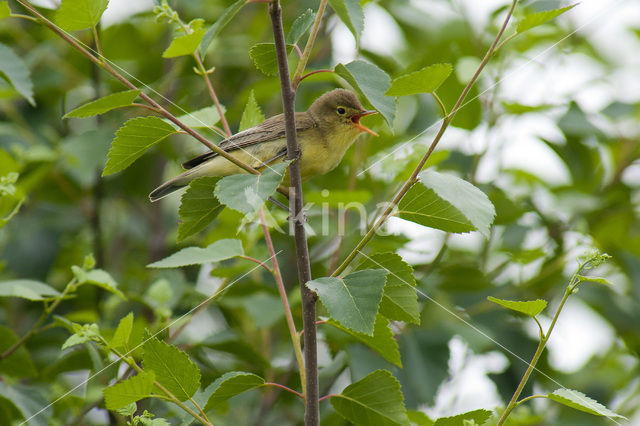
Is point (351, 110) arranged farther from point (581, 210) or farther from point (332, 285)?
point (332, 285)

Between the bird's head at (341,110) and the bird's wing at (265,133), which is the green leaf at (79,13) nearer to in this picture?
the bird's wing at (265,133)

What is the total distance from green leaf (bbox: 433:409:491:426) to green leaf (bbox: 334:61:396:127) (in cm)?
74

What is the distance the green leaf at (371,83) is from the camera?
5.50 ft

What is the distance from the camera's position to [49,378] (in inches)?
118

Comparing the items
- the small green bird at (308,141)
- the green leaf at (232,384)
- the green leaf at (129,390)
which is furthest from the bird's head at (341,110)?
the green leaf at (129,390)

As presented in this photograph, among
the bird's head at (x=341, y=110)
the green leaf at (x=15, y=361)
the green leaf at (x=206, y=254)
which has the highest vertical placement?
the green leaf at (x=206, y=254)

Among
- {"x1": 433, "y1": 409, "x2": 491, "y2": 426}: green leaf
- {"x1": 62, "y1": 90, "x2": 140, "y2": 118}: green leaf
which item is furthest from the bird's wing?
{"x1": 433, "y1": 409, "x2": 491, "y2": 426}: green leaf

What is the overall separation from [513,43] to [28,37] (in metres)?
2.82

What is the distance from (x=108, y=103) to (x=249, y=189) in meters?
0.47

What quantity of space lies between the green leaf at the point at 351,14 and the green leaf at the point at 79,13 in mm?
671

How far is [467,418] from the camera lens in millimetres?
1675

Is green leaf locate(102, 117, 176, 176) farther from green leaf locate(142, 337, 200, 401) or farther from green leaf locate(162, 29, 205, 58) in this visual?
green leaf locate(142, 337, 200, 401)

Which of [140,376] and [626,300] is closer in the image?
[140,376]

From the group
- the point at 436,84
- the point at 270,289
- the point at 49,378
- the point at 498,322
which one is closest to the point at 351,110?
the point at 270,289
